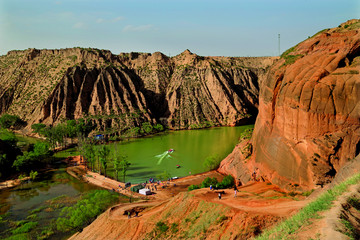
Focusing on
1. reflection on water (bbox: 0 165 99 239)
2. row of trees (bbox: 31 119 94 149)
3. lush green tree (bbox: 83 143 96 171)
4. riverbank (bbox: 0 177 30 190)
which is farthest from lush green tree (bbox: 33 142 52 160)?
row of trees (bbox: 31 119 94 149)

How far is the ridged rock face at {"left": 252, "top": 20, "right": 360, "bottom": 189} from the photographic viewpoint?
27.9m

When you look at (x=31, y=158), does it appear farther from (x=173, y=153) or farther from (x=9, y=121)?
(x=9, y=121)

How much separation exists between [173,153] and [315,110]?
1643 inches

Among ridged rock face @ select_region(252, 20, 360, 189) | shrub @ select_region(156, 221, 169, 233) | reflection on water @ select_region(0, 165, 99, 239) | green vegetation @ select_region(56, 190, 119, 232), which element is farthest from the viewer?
reflection on water @ select_region(0, 165, 99, 239)

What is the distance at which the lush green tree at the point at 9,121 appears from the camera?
96.1 m

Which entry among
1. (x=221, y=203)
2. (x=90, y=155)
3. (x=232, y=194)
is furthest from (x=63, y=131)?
(x=221, y=203)

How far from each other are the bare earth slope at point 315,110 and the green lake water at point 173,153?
22769 mm

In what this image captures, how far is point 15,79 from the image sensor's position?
120 m

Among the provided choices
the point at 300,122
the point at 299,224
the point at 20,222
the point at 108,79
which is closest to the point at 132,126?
the point at 108,79

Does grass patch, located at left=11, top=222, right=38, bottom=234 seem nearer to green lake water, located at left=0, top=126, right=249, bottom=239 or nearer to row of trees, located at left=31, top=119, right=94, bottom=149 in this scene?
green lake water, located at left=0, top=126, right=249, bottom=239

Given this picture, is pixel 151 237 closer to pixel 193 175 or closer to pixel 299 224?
pixel 299 224

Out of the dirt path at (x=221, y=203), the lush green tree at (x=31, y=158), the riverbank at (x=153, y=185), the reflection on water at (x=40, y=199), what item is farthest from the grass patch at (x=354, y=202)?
the lush green tree at (x=31, y=158)

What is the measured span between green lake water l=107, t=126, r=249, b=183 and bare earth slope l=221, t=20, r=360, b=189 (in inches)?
896

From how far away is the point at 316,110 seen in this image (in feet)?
96.6
